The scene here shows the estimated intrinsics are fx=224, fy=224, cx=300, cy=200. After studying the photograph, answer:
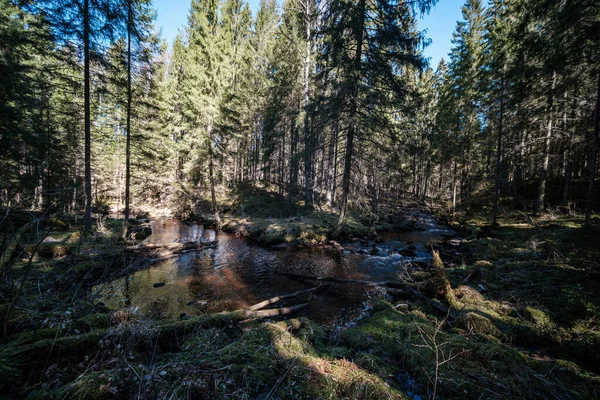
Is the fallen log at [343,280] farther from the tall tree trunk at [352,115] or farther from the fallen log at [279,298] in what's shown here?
the tall tree trunk at [352,115]

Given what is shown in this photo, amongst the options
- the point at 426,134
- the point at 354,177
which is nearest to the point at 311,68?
the point at 354,177

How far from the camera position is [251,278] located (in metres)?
8.67

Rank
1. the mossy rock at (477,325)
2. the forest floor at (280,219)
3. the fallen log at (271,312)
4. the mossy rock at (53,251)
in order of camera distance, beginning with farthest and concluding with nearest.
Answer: the forest floor at (280,219), the mossy rock at (53,251), the fallen log at (271,312), the mossy rock at (477,325)

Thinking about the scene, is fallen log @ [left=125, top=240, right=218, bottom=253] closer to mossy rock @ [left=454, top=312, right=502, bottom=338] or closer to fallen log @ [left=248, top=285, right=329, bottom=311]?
fallen log @ [left=248, top=285, right=329, bottom=311]

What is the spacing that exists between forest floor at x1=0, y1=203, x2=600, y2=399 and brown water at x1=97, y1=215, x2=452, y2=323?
1248 millimetres

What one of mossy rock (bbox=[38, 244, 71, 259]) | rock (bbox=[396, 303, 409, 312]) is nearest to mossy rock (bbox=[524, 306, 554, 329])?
rock (bbox=[396, 303, 409, 312])

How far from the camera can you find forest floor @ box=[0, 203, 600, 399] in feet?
7.70

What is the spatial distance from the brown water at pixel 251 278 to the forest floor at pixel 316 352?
1.25m

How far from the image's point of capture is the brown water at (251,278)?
6.40m

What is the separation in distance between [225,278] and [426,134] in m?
35.5

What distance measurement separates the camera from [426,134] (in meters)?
33.5

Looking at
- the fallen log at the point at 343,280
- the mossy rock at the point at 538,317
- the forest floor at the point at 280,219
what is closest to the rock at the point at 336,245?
the forest floor at the point at 280,219

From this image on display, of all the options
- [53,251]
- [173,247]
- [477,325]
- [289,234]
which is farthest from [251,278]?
[53,251]

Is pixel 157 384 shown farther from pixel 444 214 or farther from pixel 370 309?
pixel 444 214
